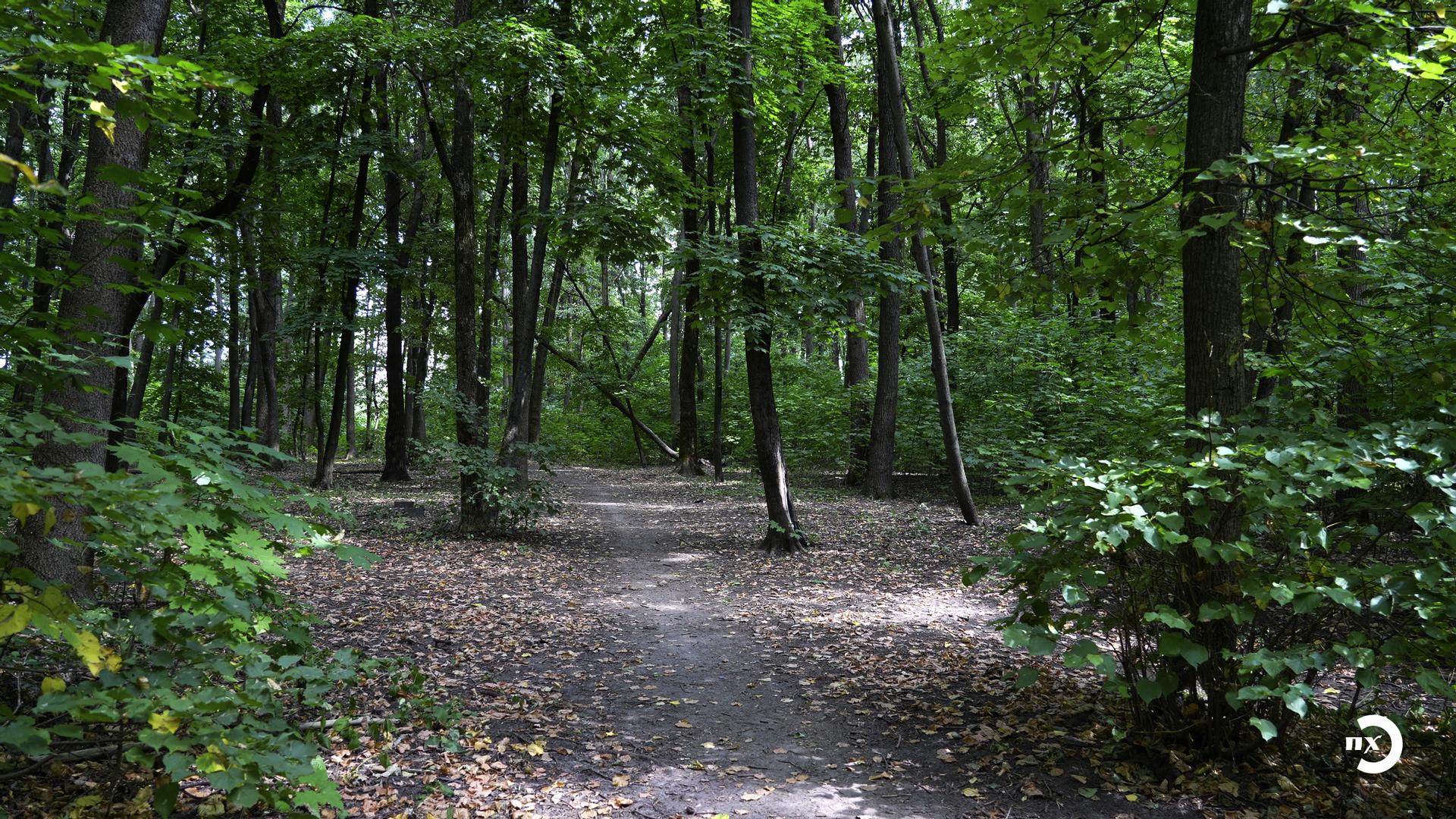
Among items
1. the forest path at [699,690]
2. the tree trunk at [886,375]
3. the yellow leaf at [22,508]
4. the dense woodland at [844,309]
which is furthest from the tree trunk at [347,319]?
the yellow leaf at [22,508]

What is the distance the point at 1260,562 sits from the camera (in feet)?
12.1

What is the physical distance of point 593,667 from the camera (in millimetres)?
5938

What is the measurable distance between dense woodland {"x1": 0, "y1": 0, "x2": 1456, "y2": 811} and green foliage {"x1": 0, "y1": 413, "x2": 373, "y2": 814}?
2 cm

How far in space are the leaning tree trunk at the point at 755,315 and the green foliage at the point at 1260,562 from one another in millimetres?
6438

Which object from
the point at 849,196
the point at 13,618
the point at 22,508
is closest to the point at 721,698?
the point at 13,618

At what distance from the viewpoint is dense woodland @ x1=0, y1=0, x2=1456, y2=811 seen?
8.71 ft

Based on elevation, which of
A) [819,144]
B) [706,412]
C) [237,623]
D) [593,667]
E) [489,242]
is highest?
[819,144]

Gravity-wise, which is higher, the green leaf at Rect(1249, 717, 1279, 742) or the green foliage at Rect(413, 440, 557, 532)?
the green foliage at Rect(413, 440, 557, 532)

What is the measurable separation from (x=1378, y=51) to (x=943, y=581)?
21.6ft

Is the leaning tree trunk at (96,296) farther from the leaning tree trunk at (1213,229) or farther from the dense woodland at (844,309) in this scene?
the leaning tree trunk at (1213,229)

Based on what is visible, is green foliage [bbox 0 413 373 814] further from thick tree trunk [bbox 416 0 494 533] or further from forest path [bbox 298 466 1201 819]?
thick tree trunk [bbox 416 0 494 533]

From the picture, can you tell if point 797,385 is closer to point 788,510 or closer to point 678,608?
point 788,510

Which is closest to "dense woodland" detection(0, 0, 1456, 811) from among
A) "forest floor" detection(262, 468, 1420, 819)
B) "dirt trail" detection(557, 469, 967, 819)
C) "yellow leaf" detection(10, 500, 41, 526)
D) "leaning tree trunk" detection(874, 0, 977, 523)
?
"yellow leaf" detection(10, 500, 41, 526)

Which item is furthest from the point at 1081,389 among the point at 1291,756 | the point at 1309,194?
the point at 1291,756
